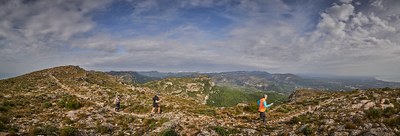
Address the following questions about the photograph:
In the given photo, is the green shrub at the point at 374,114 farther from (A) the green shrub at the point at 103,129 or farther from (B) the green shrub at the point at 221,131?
(A) the green shrub at the point at 103,129

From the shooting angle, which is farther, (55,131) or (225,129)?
(225,129)

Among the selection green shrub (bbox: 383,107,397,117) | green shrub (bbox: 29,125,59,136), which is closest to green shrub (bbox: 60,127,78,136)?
green shrub (bbox: 29,125,59,136)

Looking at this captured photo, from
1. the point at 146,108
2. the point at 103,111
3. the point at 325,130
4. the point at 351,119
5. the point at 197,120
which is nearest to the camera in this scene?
the point at 325,130

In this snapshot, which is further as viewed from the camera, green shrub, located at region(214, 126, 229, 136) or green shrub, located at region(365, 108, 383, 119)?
green shrub, located at region(214, 126, 229, 136)

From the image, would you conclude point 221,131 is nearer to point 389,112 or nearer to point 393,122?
point 393,122

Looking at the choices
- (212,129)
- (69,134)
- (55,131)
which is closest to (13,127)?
(55,131)

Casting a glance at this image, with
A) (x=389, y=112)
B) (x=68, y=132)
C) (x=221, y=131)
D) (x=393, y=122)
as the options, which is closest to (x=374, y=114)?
(x=389, y=112)

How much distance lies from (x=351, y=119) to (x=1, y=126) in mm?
28474

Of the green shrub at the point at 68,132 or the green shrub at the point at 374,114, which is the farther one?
the green shrub at the point at 374,114

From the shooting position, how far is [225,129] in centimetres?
2061

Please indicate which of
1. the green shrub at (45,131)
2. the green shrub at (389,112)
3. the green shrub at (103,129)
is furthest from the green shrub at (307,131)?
the green shrub at (45,131)

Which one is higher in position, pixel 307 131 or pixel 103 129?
pixel 307 131

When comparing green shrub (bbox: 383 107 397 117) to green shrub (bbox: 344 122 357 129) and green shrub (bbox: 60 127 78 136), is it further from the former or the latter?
green shrub (bbox: 60 127 78 136)

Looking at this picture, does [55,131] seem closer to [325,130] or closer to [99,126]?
[99,126]
